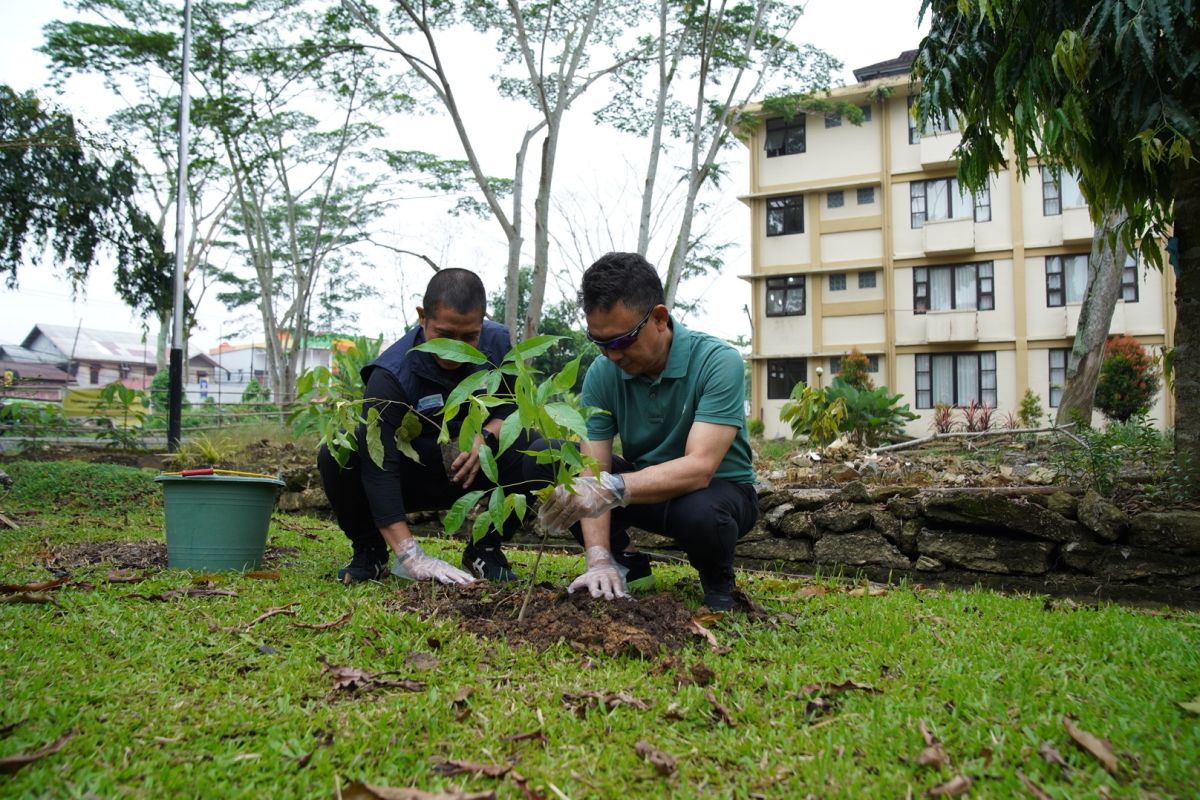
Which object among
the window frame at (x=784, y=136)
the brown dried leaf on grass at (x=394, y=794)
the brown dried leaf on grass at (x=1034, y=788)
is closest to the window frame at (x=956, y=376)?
the window frame at (x=784, y=136)

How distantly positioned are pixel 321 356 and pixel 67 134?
46.5m

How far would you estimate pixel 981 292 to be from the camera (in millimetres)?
18328

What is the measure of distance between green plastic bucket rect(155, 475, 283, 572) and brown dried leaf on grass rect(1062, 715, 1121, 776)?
9.02 ft

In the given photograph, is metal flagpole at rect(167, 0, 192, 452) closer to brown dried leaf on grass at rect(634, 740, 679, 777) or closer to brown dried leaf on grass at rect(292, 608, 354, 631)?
brown dried leaf on grass at rect(292, 608, 354, 631)

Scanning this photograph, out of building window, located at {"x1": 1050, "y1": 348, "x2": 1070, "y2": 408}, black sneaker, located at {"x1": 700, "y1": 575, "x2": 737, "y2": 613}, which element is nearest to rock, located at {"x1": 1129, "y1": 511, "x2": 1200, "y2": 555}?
black sneaker, located at {"x1": 700, "y1": 575, "x2": 737, "y2": 613}

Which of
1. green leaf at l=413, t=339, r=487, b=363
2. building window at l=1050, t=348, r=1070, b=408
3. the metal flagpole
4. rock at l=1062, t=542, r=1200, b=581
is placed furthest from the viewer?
building window at l=1050, t=348, r=1070, b=408

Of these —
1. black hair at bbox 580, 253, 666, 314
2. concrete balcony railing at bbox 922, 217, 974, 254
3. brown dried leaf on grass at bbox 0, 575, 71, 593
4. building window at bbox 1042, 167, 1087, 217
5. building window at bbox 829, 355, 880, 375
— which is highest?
building window at bbox 1042, 167, 1087, 217

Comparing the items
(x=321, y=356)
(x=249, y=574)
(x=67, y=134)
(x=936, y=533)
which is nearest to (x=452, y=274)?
(x=249, y=574)

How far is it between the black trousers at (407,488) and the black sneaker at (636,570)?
1.41ft

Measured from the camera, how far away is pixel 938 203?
18.6 m

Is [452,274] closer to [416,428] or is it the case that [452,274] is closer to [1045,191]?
[416,428]

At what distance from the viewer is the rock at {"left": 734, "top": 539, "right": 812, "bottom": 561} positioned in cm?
397

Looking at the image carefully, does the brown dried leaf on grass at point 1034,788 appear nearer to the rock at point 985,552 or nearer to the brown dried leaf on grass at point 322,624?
the brown dried leaf on grass at point 322,624

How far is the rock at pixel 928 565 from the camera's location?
3639mm
